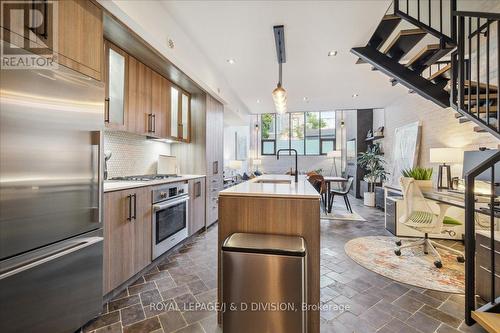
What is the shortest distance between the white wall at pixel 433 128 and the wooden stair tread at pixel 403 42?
1.83 meters

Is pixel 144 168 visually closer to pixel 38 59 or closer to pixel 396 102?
pixel 38 59

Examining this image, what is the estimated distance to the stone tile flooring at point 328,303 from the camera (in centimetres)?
161

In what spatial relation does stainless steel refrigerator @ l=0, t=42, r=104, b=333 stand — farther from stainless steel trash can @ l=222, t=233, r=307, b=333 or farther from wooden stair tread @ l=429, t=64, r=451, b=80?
wooden stair tread @ l=429, t=64, r=451, b=80

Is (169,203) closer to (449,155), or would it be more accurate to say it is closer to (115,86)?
(115,86)

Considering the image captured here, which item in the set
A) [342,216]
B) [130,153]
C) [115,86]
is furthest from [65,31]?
[342,216]

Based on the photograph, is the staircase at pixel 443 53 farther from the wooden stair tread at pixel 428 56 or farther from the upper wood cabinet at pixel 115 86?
the upper wood cabinet at pixel 115 86

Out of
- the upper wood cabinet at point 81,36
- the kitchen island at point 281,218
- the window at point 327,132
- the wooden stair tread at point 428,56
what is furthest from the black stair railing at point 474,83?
the window at point 327,132

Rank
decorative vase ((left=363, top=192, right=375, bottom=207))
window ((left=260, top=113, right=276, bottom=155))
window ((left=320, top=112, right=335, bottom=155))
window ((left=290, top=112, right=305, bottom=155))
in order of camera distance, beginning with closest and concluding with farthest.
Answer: decorative vase ((left=363, top=192, right=375, bottom=207)) → window ((left=320, top=112, right=335, bottom=155)) → window ((left=290, top=112, right=305, bottom=155)) → window ((left=260, top=113, right=276, bottom=155))

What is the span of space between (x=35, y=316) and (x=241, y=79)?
4323mm

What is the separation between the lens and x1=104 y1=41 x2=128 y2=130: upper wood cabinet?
2203 millimetres

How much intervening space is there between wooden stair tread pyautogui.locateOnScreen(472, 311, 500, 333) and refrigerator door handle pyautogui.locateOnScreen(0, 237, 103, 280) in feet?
9.15

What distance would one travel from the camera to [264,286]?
1342mm

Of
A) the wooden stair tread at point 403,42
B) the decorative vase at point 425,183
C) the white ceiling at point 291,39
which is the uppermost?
the white ceiling at point 291,39

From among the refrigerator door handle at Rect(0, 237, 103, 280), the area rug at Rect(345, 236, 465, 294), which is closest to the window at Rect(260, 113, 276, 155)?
the area rug at Rect(345, 236, 465, 294)
